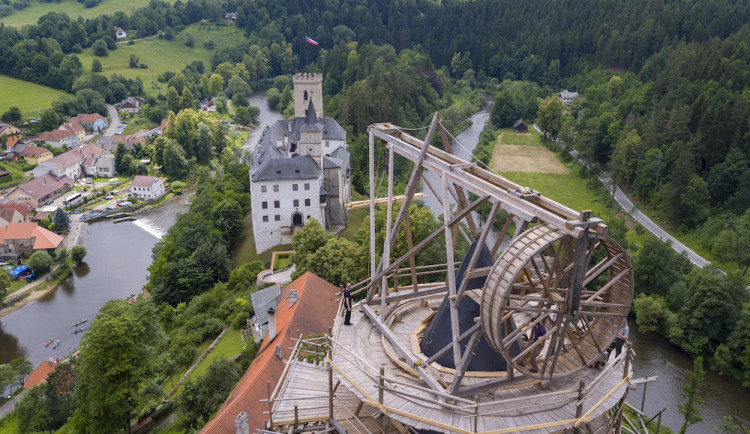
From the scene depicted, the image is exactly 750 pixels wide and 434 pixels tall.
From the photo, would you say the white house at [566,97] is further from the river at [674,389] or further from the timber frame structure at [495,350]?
the timber frame structure at [495,350]

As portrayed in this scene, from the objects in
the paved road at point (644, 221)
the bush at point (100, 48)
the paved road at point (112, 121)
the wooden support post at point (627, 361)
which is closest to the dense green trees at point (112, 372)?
the wooden support post at point (627, 361)

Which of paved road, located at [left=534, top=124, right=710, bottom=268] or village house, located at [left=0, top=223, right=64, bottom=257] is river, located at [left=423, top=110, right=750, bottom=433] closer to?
paved road, located at [left=534, top=124, right=710, bottom=268]

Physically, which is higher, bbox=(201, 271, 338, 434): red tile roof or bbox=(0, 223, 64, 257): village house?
bbox=(201, 271, 338, 434): red tile roof

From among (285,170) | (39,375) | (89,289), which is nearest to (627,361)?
(285,170)

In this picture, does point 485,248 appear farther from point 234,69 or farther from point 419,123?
point 234,69

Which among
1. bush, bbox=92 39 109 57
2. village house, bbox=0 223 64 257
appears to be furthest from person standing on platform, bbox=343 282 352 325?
bush, bbox=92 39 109 57

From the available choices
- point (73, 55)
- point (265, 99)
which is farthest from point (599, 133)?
point (73, 55)
